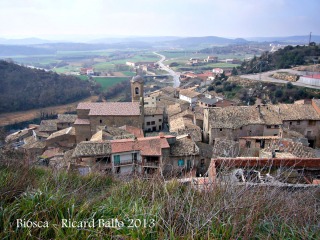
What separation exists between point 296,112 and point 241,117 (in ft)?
14.8

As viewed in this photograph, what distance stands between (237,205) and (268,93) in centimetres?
3594

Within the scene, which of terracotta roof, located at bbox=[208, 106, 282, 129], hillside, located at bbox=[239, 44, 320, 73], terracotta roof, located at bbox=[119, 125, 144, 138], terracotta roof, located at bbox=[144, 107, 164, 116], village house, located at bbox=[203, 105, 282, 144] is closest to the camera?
village house, located at bbox=[203, 105, 282, 144]

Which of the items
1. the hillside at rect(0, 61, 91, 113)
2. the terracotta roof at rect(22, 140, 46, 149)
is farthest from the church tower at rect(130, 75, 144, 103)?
the hillside at rect(0, 61, 91, 113)

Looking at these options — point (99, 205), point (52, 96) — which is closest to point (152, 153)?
point (99, 205)

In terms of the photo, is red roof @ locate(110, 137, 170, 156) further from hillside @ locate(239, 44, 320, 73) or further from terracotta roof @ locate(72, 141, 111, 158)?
hillside @ locate(239, 44, 320, 73)

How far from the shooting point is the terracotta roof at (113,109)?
2361cm

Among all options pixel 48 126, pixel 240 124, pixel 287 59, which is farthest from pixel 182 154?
pixel 287 59

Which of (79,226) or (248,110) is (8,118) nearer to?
(248,110)

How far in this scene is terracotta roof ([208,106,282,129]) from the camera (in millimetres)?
19406

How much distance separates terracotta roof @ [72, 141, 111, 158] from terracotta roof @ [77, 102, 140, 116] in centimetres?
903

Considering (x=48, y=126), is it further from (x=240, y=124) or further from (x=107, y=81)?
(x=107, y=81)

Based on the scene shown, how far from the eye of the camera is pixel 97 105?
24.6m

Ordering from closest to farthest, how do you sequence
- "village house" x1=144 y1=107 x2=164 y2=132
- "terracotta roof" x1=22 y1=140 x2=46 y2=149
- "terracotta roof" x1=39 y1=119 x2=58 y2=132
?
"terracotta roof" x1=22 y1=140 x2=46 y2=149
"village house" x1=144 y1=107 x2=164 y2=132
"terracotta roof" x1=39 y1=119 x2=58 y2=132

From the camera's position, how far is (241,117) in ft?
65.8
